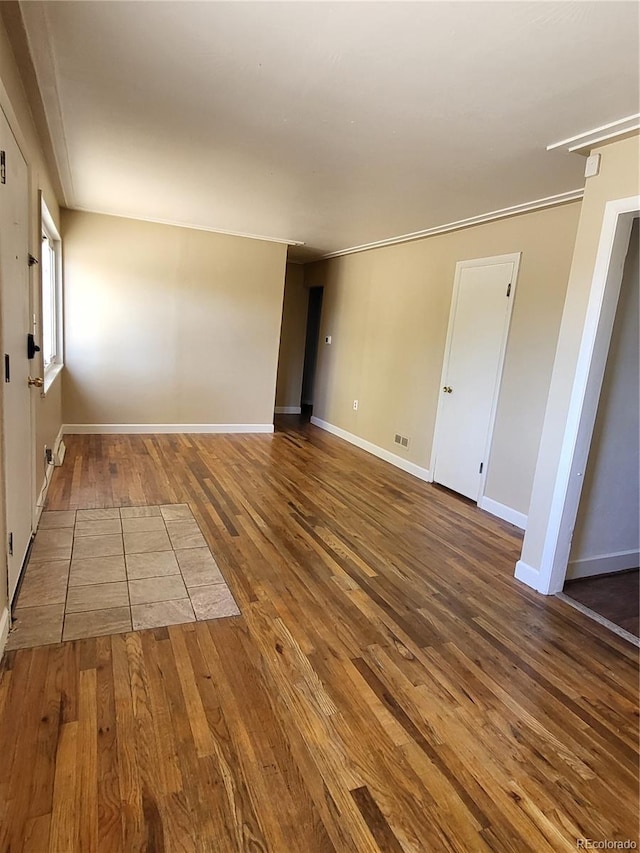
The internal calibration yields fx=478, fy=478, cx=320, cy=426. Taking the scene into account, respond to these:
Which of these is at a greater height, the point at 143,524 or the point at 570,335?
the point at 570,335

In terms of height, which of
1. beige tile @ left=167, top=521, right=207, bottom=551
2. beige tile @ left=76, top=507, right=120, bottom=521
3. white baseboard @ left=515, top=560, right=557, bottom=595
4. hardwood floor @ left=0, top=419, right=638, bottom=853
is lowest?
hardwood floor @ left=0, top=419, right=638, bottom=853

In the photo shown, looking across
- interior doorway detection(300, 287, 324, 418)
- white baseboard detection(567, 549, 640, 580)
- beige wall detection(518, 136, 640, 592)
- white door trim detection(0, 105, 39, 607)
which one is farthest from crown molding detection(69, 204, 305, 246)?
white baseboard detection(567, 549, 640, 580)

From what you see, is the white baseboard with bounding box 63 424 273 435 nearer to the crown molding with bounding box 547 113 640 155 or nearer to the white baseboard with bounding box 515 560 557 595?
the white baseboard with bounding box 515 560 557 595

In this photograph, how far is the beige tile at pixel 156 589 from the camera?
2.39 meters

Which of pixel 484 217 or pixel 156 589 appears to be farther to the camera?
pixel 484 217

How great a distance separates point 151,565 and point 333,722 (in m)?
1.43

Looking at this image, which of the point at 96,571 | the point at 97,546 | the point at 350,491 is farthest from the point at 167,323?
the point at 96,571

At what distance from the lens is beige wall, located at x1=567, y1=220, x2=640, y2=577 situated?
273 centimetres

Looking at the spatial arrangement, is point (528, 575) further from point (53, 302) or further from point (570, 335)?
point (53, 302)

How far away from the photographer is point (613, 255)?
244cm

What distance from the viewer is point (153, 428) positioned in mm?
5848

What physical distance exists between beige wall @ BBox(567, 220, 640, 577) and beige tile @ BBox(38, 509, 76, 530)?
3258 mm

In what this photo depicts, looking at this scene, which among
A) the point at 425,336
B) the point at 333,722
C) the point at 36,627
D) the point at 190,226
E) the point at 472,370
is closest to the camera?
the point at 333,722

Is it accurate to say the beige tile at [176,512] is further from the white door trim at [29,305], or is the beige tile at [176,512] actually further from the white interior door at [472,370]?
the white interior door at [472,370]
